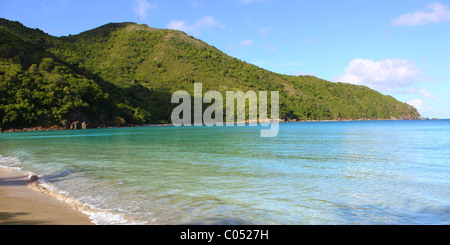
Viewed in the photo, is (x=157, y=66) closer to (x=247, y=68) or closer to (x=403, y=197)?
(x=247, y=68)

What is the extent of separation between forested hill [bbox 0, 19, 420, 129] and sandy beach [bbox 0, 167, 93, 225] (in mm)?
71586

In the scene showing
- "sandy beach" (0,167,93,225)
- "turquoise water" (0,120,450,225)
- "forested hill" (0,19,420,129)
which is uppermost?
"forested hill" (0,19,420,129)

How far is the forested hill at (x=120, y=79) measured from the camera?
Answer: 72963 millimetres

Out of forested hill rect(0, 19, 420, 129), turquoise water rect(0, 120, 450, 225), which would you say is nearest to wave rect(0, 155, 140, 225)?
turquoise water rect(0, 120, 450, 225)

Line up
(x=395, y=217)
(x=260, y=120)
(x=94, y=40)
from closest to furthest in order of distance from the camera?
(x=395, y=217)
(x=260, y=120)
(x=94, y=40)

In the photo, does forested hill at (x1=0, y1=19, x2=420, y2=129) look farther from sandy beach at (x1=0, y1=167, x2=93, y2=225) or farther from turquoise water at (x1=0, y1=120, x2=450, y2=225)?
sandy beach at (x1=0, y1=167, x2=93, y2=225)

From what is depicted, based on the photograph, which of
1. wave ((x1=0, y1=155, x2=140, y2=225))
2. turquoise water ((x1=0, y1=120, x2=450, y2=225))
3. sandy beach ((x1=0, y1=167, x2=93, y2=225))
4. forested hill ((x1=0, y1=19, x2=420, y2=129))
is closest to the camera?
sandy beach ((x1=0, y1=167, x2=93, y2=225))

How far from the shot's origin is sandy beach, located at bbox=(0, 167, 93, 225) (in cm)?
571

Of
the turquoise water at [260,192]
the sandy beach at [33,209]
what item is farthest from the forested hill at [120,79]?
the sandy beach at [33,209]

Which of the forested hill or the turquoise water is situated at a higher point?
the forested hill

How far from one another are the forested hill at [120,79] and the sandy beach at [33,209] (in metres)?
71.6

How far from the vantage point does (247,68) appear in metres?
176
